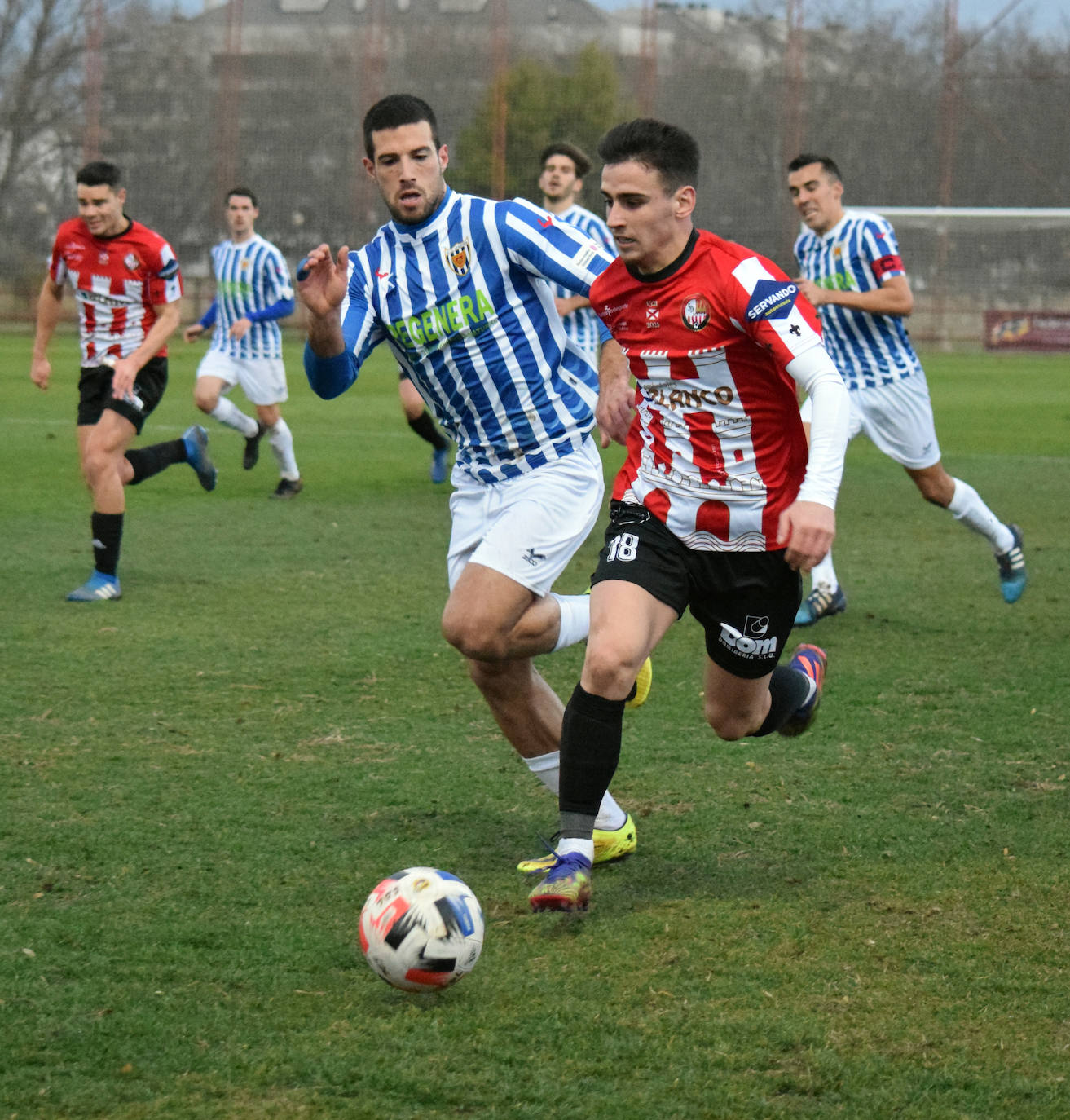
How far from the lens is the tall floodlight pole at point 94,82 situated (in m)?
37.0

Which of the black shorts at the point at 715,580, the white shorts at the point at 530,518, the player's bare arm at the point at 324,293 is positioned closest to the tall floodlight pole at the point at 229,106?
the white shorts at the point at 530,518

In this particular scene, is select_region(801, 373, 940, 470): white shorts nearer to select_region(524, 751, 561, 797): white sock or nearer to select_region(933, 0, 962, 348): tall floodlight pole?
select_region(524, 751, 561, 797): white sock

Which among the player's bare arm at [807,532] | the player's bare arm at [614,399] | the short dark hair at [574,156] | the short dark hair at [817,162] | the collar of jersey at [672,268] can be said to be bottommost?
the player's bare arm at [807,532]

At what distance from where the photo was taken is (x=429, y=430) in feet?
42.9

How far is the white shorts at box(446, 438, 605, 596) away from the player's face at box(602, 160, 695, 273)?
838 mm

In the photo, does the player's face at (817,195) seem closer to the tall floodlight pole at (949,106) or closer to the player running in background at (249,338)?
the player running in background at (249,338)

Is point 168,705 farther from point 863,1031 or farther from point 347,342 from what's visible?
point 863,1031

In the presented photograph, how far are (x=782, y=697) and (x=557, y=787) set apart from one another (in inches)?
28.7

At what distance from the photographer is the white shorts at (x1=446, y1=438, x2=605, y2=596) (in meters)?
4.54

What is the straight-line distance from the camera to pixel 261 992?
11.3ft

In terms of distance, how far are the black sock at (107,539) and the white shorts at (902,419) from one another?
3.53m

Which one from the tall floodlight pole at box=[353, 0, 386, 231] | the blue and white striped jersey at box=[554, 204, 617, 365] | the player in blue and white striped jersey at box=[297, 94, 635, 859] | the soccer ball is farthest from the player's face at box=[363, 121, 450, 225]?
the tall floodlight pole at box=[353, 0, 386, 231]

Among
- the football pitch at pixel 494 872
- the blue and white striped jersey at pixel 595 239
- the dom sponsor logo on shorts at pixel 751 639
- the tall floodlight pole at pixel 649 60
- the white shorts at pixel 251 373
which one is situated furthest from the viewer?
the tall floodlight pole at pixel 649 60

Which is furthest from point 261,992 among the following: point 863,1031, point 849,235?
point 849,235
